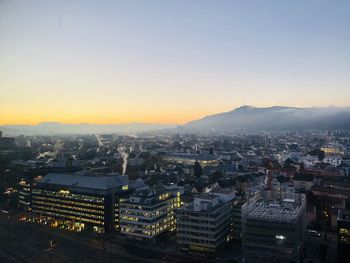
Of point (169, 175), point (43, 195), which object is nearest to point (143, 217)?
point (43, 195)

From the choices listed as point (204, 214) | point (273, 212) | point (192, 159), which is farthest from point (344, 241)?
point (192, 159)

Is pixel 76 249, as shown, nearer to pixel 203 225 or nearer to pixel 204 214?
pixel 203 225

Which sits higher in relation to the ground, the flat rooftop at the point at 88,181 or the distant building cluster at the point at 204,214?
the flat rooftop at the point at 88,181

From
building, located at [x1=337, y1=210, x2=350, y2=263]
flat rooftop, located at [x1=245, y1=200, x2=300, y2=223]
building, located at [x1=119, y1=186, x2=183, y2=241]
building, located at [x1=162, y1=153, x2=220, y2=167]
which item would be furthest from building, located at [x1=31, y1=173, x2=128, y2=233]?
building, located at [x1=162, y1=153, x2=220, y2=167]

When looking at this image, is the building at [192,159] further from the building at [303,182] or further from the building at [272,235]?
the building at [272,235]

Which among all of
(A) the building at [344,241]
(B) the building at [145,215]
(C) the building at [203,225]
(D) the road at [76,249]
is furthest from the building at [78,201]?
(A) the building at [344,241]
